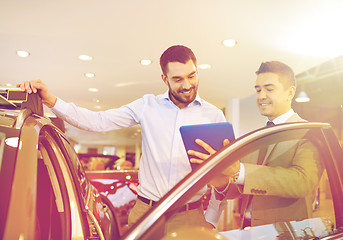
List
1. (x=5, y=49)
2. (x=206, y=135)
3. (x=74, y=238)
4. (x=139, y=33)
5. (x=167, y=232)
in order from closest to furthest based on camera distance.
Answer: (x=167, y=232) → (x=206, y=135) → (x=74, y=238) → (x=139, y=33) → (x=5, y=49)

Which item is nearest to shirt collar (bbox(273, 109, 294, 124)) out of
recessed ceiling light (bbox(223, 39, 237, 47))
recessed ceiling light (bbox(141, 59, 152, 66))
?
recessed ceiling light (bbox(223, 39, 237, 47))

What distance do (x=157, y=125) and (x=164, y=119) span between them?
56mm

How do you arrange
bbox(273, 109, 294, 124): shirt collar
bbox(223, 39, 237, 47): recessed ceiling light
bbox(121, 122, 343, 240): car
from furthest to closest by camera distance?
1. bbox(223, 39, 237, 47): recessed ceiling light
2. bbox(273, 109, 294, 124): shirt collar
3. bbox(121, 122, 343, 240): car

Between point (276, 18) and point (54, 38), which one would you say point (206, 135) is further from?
point (54, 38)

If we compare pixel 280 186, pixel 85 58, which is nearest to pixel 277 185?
pixel 280 186

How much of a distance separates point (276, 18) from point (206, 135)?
3.01m

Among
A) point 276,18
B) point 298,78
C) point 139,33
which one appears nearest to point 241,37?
point 276,18

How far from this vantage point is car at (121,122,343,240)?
0.72m

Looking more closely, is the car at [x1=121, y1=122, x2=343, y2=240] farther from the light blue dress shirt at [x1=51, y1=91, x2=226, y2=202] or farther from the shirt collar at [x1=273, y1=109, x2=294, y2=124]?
the light blue dress shirt at [x1=51, y1=91, x2=226, y2=202]

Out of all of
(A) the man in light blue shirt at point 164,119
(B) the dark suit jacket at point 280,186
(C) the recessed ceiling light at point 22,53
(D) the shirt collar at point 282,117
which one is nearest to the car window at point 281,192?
(B) the dark suit jacket at point 280,186

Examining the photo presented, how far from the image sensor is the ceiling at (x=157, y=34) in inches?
129

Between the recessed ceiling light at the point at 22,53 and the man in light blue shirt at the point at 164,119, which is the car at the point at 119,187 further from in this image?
the recessed ceiling light at the point at 22,53

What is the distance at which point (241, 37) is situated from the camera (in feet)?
13.3

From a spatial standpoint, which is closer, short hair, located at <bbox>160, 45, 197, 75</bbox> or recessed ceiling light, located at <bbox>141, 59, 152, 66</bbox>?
short hair, located at <bbox>160, 45, 197, 75</bbox>
